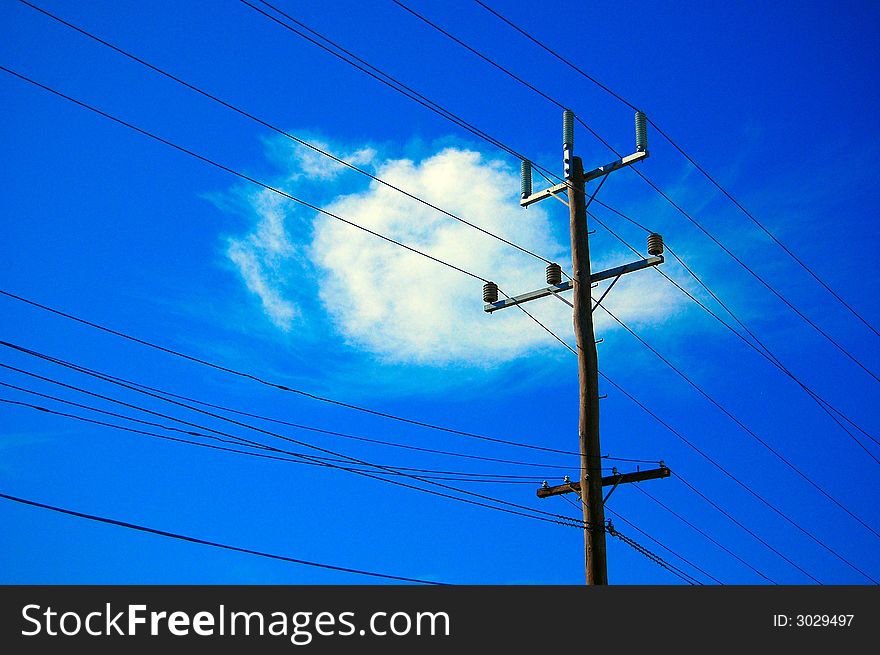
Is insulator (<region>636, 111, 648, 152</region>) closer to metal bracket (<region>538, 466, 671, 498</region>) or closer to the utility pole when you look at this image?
the utility pole

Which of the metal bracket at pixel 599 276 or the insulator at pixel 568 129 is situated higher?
the insulator at pixel 568 129

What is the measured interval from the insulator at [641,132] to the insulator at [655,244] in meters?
1.78

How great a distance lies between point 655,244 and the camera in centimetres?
1620

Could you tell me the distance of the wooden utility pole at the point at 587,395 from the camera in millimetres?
14531

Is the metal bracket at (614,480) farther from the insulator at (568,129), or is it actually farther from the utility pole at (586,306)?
the insulator at (568,129)

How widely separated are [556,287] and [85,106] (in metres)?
8.14

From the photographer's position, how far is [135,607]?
10.5 m

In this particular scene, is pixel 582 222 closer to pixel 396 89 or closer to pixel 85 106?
pixel 396 89

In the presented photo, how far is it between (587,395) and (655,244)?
9.59 ft

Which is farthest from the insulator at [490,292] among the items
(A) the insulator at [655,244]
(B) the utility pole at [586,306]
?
(A) the insulator at [655,244]

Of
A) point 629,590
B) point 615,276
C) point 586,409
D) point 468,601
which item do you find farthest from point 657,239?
point 468,601

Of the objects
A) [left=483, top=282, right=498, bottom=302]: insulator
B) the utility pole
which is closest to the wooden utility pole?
the utility pole

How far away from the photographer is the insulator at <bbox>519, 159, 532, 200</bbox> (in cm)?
1784

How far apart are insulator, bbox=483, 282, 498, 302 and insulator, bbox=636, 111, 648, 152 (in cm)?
354
